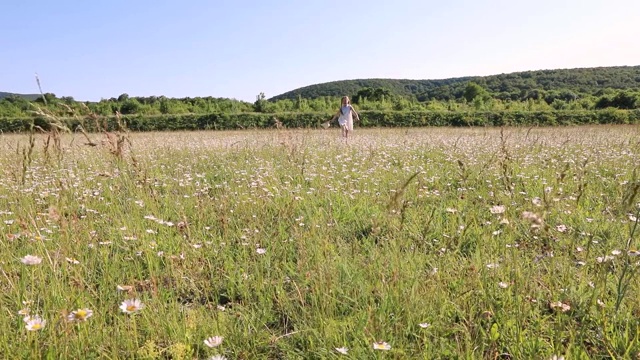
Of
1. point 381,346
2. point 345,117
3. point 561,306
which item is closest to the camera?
point 381,346

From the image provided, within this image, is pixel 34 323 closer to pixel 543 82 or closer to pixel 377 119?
pixel 377 119

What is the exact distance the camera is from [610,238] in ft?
10.1

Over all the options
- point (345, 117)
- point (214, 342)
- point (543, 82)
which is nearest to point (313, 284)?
point (214, 342)

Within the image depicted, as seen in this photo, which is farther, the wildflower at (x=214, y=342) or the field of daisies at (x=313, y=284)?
the field of daisies at (x=313, y=284)

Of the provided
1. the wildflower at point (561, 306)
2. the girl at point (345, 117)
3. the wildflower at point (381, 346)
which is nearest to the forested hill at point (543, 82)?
the girl at point (345, 117)

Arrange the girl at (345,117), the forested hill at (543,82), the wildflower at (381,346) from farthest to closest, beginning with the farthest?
the forested hill at (543,82) → the girl at (345,117) → the wildflower at (381,346)

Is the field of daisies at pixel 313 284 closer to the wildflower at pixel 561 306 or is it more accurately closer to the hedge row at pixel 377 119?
the wildflower at pixel 561 306

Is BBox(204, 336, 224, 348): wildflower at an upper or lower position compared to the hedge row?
lower

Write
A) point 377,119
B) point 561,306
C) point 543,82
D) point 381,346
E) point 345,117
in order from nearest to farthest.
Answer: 1. point 381,346
2. point 561,306
3. point 345,117
4. point 377,119
5. point 543,82

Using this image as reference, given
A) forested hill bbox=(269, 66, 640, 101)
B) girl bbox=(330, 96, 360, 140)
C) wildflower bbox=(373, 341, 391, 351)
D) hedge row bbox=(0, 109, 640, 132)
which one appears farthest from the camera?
forested hill bbox=(269, 66, 640, 101)

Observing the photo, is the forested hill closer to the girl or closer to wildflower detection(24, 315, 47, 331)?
the girl

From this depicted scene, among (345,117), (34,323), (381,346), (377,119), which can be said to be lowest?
(381,346)

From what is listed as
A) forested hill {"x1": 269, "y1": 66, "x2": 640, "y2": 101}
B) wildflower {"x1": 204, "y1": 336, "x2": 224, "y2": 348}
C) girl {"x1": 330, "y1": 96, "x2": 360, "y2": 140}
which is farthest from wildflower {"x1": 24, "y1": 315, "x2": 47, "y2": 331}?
forested hill {"x1": 269, "y1": 66, "x2": 640, "y2": 101}

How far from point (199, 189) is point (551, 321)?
12.9 ft
